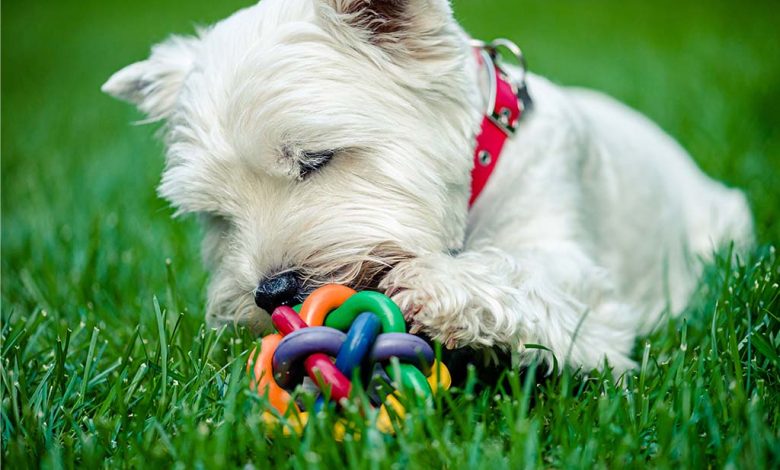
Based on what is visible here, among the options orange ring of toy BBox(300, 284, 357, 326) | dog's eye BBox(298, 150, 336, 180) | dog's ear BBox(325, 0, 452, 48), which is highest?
dog's ear BBox(325, 0, 452, 48)

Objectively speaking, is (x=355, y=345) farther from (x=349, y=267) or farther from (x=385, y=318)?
(x=349, y=267)

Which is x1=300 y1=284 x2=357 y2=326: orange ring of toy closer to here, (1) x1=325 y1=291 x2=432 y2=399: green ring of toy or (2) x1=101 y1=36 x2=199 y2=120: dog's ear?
(1) x1=325 y1=291 x2=432 y2=399: green ring of toy

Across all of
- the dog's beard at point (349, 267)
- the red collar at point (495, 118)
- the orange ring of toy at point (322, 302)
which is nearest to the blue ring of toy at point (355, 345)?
the orange ring of toy at point (322, 302)

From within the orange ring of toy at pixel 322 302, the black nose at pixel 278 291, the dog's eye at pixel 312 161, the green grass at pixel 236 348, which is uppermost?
the dog's eye at pixel 312 161

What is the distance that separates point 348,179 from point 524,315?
0.63 meters

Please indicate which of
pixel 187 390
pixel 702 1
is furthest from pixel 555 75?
pixel 187 390

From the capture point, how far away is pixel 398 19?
97.7 inches

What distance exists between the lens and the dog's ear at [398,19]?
2441 millimetres

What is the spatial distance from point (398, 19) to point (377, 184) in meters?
0.54

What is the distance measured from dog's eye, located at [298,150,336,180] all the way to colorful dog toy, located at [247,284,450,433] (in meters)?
0.41

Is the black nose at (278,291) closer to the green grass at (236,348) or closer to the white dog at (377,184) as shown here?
the white dog at (377,184)

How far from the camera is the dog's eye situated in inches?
90.4

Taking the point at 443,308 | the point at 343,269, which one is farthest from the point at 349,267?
the point at 443,308

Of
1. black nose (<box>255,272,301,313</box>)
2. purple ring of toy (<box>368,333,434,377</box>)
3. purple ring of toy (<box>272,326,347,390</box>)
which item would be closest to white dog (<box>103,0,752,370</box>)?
black nose (<box>255,272,301,313</box>)
